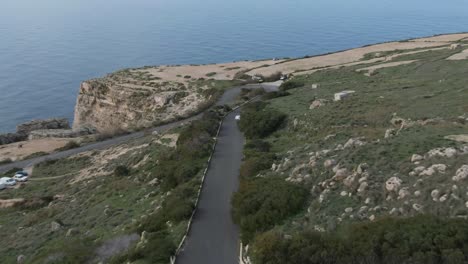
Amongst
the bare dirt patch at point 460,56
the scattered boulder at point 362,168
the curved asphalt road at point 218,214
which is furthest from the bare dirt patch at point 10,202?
the bare dirt patch at point 460,56

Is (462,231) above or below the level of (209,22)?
below

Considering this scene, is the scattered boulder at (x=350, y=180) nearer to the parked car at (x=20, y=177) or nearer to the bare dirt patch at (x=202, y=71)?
the parked car at (x=20, y=177)

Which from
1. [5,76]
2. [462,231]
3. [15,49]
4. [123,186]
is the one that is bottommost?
[123,186]

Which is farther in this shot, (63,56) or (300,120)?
(63,56)

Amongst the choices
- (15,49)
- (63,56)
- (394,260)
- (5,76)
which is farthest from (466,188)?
(15,49)

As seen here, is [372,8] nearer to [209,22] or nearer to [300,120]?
[209,22]

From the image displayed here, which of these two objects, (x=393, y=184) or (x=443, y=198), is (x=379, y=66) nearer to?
(x=393, y=184)

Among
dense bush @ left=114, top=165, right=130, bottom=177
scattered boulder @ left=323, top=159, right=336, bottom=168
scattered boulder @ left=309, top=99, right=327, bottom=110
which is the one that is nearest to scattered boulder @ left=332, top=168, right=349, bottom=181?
scattered boulder @ left=323, top=159, right=336, bottom=168
